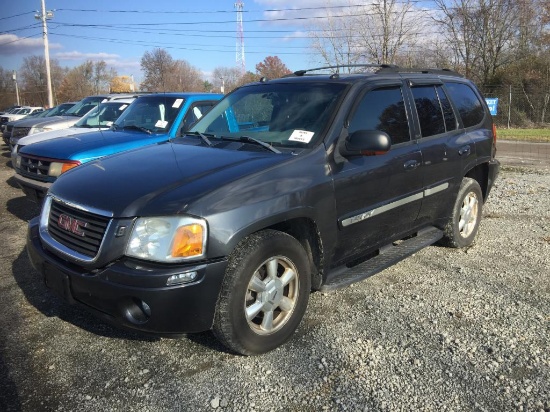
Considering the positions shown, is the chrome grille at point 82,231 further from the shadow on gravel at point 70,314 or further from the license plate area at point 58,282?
the shadow on gravel at point 70,314

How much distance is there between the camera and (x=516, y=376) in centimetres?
290

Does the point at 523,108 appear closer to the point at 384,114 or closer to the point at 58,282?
the point at 384,114

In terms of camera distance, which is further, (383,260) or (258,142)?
(383,260)

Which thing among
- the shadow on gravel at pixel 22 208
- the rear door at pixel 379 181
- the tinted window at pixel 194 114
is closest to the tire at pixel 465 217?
the rear door at pixel 379 181

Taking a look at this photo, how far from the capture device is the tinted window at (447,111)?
479 cm

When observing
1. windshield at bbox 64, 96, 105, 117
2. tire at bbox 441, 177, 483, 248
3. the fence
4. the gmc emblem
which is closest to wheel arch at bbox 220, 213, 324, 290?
the gmc emblem

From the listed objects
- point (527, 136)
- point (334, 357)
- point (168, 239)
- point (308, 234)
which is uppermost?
point (168, 239)

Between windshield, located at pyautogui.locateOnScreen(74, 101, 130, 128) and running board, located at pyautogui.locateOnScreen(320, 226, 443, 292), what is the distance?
6.28 meters

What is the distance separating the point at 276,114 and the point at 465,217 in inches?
107

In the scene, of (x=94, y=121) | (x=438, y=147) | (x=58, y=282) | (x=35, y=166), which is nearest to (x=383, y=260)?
(x=438, y=147)

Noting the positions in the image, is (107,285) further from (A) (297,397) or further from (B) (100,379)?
(A) (297,397)

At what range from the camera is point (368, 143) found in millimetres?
3391

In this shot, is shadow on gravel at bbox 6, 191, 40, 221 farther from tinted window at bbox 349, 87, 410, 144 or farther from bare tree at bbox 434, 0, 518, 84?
bare tree at bbox 434, 0, 518, 84

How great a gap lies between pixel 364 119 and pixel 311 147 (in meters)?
0.66
